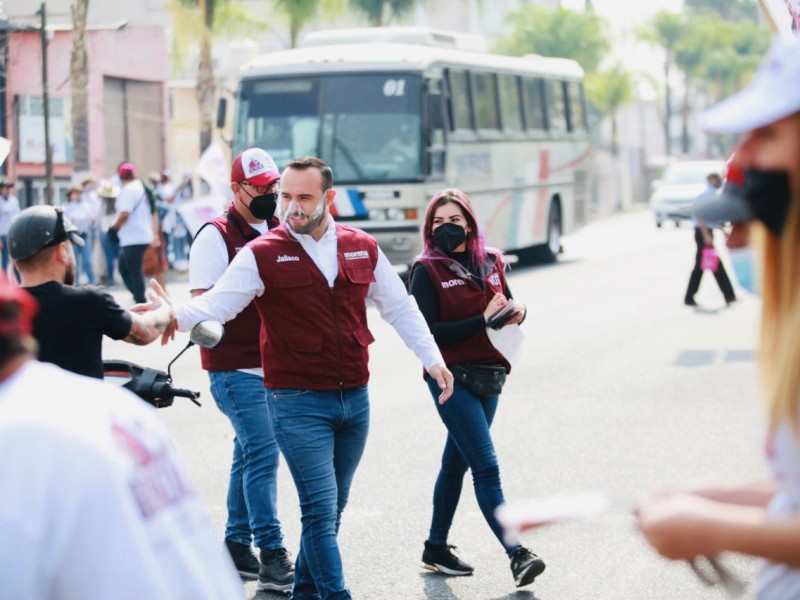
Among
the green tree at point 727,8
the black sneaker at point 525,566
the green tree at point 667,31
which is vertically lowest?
the black sneaker at point 525,566

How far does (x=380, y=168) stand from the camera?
69.7ft

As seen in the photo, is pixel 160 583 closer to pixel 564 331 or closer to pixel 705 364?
pixel 705 364

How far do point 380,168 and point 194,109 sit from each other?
2609cm

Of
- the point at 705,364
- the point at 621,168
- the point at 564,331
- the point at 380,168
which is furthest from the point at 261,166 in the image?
the point at 621,168

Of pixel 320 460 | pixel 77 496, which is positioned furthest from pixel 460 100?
pixel 77 496

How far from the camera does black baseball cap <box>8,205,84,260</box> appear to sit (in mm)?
4559

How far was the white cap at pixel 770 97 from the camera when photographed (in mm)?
2330

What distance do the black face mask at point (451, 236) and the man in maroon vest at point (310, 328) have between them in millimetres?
822

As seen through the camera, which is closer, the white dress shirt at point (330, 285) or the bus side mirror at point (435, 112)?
the white dress shirt at point (330, 285)

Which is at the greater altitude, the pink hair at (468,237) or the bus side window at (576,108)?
the bus side window at (576,108)

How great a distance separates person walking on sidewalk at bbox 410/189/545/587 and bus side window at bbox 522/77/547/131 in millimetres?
20219

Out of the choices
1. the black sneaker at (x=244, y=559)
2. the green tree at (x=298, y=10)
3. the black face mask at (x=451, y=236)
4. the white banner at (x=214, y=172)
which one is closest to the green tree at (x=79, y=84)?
the white banner at (x=214, y=172)

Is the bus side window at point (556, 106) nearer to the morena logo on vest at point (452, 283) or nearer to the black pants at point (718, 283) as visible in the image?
the black pants at point (718, 283)

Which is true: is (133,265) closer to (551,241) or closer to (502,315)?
(551,241)
